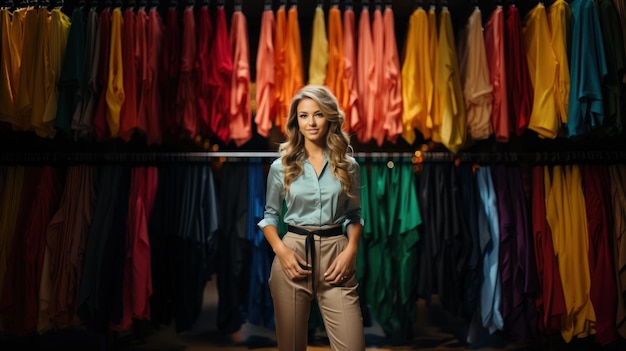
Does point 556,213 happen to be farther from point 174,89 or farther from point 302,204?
point 174,89

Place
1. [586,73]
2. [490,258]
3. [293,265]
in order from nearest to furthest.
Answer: [293,265]
[586,73]
[490,258]

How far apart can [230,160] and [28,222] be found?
136 centimetres

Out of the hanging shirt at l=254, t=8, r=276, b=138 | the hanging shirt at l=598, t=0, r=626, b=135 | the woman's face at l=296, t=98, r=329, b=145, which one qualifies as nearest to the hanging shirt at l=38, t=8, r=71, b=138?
the hanging shirt at l=254, t=8, r=276, b=138

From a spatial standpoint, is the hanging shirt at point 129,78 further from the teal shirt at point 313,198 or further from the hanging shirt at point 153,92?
the teal shirt at point 313,198

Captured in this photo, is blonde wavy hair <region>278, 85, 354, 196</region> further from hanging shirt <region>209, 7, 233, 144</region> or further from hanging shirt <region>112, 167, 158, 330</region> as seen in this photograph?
hanging shirt <region>112, 167, 158, 330</region>

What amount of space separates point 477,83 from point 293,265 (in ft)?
6.39

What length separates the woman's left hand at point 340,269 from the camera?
1964 millimetres

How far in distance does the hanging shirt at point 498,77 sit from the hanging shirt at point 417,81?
416 millimetres

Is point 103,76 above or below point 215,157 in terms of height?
above

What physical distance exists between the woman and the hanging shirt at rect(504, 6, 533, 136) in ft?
5.30

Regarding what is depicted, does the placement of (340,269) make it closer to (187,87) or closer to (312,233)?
(312,233)

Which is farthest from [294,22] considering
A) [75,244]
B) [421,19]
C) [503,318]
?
[503,318]

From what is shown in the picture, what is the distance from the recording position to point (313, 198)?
204cm

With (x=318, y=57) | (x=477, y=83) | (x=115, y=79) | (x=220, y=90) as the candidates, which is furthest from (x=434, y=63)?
(x=115, y=79)
